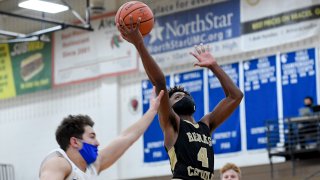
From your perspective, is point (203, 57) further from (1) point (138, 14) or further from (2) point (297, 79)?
(2) point (297, 79)

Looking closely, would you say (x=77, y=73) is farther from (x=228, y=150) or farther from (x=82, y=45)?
(x=228, y=150)

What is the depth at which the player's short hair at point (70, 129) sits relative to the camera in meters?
5.37

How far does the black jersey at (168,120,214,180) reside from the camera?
5621 mm

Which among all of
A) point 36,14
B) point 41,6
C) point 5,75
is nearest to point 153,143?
point 41,6

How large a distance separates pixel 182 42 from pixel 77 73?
11.2 ft

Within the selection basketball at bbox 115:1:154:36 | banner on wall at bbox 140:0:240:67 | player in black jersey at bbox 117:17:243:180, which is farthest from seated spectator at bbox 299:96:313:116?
basketball at bbox 115:1:154:36

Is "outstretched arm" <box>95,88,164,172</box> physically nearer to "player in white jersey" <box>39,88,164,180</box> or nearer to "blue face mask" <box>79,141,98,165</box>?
"player in white jersey" <box>39,88,164,180</box>

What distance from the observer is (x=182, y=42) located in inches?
688

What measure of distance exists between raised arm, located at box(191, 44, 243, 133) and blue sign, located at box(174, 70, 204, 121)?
10.6 m

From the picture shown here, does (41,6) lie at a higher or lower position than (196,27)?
higher

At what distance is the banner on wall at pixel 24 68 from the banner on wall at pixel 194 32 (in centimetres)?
356

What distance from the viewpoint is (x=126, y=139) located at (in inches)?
215

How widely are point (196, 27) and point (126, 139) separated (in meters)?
12.0

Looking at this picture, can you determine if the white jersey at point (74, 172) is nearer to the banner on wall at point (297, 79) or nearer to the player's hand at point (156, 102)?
the player's hand at point (156, 102)
